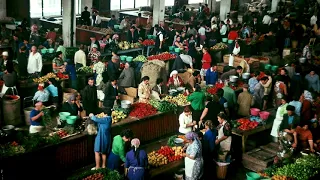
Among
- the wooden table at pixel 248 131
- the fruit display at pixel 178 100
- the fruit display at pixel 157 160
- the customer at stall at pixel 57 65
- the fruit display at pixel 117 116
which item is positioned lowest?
the fruit display at pixel 157 160

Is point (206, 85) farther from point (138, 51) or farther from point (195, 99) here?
point (138, 51)

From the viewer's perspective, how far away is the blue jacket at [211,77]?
15128 millimetres

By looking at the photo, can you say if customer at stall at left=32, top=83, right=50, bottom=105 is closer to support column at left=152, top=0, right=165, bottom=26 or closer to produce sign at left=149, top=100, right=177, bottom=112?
produce sign at left=149, top=100, right=177, bottom=112

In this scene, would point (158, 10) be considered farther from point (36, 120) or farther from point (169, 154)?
point (169, 154)

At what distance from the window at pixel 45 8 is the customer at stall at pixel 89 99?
14010mm

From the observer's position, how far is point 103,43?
18484 mm

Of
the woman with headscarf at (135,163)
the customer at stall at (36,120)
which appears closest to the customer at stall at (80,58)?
the customer at stall at (36,120)

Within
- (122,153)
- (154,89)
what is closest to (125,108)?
(154,89)

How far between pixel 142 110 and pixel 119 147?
2.74 m

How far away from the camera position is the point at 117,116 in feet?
39.1

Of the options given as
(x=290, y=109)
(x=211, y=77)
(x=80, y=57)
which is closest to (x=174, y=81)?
(x=211, y=77)

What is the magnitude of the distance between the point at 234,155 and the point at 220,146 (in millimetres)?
1177

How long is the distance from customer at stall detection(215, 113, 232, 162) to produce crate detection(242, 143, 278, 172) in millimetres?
802

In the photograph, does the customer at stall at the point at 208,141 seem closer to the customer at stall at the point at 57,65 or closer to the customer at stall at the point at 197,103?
the customer at stall at the point at 197,103
